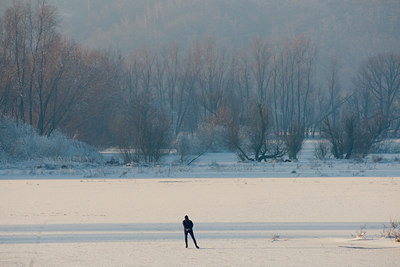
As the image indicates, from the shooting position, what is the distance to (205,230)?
12.1 m

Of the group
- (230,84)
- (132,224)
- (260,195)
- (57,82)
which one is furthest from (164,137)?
(230,84)

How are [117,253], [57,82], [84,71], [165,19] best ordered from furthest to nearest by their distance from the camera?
[165,19] < [84,71] < [57,82] < [117,253]

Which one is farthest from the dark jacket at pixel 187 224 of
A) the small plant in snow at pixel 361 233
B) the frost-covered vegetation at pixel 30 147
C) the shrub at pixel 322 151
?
the shrub at pixel 322 151

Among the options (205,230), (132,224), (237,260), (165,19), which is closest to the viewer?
(237,260)

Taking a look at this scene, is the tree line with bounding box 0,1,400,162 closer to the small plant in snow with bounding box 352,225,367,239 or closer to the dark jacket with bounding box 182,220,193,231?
the small plant in snow with bounding box 352,225,367,239

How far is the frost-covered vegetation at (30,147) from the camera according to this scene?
35.0 meters

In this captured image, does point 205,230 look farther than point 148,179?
No

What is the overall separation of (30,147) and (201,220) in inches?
992

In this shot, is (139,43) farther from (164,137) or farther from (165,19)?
(164,137)

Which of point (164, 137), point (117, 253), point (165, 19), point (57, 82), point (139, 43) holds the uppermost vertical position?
point (165, 19)

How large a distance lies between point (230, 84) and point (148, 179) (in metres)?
46.6

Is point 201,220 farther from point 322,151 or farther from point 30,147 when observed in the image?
point 322,151

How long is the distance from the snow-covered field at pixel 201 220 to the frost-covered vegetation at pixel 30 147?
944 centimetres

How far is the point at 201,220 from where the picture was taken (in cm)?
1344
